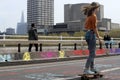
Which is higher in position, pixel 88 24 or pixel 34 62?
pixel 88 24

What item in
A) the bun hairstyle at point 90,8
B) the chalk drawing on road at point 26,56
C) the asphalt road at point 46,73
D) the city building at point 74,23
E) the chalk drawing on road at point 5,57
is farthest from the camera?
the city building at point 74,23

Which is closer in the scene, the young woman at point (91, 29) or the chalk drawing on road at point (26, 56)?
the young woman at point (91, 29)

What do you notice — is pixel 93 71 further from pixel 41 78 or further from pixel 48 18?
pixel 48 18

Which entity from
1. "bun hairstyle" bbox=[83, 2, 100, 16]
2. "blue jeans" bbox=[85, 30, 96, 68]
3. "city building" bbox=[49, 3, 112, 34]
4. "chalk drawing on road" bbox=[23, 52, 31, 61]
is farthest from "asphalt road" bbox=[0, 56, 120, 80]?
"city building" bbox=[49, 3, 112, 34]

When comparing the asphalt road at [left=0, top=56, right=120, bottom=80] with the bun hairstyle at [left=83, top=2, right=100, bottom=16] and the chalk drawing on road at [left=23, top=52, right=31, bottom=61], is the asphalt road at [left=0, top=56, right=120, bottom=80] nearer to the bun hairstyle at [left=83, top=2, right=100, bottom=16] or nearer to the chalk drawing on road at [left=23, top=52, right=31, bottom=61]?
the bun hairstyle at [left=83, top=2, right=100, bottom=16]

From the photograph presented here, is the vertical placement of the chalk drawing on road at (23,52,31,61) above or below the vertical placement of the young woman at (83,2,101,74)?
below

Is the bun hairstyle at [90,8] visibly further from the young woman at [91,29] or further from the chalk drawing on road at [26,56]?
the chalk drawing on road at [26,56]

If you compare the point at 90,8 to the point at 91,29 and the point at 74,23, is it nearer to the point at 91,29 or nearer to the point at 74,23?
the point at 91,29

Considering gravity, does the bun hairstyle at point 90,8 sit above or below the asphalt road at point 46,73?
above

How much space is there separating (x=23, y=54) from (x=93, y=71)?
8.04 m

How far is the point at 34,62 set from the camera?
727 inches

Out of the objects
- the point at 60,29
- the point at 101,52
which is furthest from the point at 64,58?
the point at 60,29

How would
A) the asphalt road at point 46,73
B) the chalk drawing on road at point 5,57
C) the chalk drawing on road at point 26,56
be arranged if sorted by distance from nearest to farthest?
the asphalt road at point 46,73 → the chalk drawing on road at point 5,57 → the chalk drawing on road at point 26,56

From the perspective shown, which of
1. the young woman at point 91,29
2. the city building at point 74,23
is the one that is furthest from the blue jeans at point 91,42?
the city building at point 74,23
